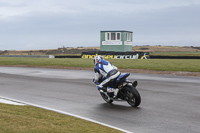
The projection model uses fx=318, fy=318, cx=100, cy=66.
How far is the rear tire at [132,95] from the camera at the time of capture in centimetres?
1034

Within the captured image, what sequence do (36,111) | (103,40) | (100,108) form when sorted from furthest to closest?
(103,40), (100,108), (36,111)

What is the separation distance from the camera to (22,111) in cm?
933

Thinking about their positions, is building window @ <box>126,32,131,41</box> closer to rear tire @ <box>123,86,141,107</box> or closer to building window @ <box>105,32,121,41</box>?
building window @ <box>105,32,121,41</box>

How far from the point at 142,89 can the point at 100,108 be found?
528 cm

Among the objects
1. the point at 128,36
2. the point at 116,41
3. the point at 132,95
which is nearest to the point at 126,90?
the point at 132,95

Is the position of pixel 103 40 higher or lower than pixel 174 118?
higher

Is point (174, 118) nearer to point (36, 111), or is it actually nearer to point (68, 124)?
point (68, 124)

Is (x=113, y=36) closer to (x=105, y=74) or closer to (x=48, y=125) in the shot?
(x=105, y=74)

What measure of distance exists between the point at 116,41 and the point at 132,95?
46.8 metres

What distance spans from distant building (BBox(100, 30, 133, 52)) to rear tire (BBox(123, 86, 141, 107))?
46.1 m

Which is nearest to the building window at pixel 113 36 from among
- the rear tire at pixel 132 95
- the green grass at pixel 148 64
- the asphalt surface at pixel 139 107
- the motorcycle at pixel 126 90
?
the green grass at pixel 148 64

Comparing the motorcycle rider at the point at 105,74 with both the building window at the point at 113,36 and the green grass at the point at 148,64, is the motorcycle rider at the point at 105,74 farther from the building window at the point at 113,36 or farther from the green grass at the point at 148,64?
the building window at the point at 113,36

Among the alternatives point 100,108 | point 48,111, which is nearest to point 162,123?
point 100,108

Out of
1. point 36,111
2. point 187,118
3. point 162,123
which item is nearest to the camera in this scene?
point 162,123
